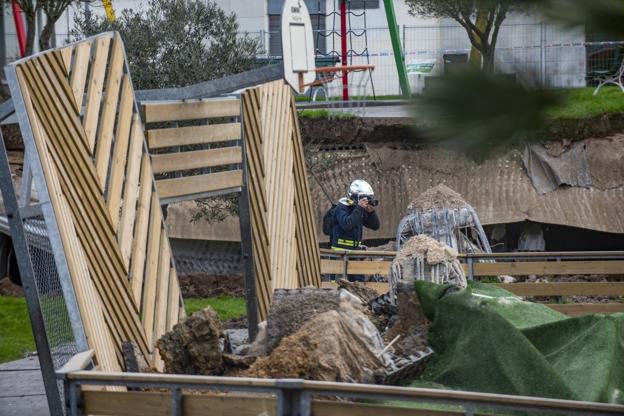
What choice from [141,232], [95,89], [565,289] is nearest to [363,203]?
[565,289]

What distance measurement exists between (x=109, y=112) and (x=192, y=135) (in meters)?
1.32

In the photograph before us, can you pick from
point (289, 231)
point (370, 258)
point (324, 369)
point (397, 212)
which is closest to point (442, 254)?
point (289, 231)

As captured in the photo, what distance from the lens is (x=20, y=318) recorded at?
13.0 meters

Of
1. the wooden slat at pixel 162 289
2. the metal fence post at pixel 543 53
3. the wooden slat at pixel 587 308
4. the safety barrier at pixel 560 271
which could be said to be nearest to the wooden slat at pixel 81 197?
the wooden slat at pixel 162 289

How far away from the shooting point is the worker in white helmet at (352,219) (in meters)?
13.5

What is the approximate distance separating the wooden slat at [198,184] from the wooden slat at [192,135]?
0.26 meters

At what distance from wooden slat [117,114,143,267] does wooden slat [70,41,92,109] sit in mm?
713

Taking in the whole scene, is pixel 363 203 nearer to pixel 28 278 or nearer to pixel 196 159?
pixel 196 159

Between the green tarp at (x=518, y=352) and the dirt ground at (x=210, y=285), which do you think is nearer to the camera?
the green tarp at (x=518, y=352)

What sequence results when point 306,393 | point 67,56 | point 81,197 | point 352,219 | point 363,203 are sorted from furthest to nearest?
point 363,203, point 352,219, point 67,56, point 81,197, point 306,393

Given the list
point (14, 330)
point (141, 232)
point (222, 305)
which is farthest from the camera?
point (222, 305)

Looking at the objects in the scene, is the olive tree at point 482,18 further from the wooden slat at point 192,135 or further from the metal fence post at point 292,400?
the wooden slat at point 192,135

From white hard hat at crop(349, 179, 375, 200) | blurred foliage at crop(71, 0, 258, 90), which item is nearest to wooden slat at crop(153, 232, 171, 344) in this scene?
blurred foliage at crop(71, 0, 258, 90)

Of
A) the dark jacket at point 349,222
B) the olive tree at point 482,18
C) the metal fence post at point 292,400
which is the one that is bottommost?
the dark jacket at point 349,222
